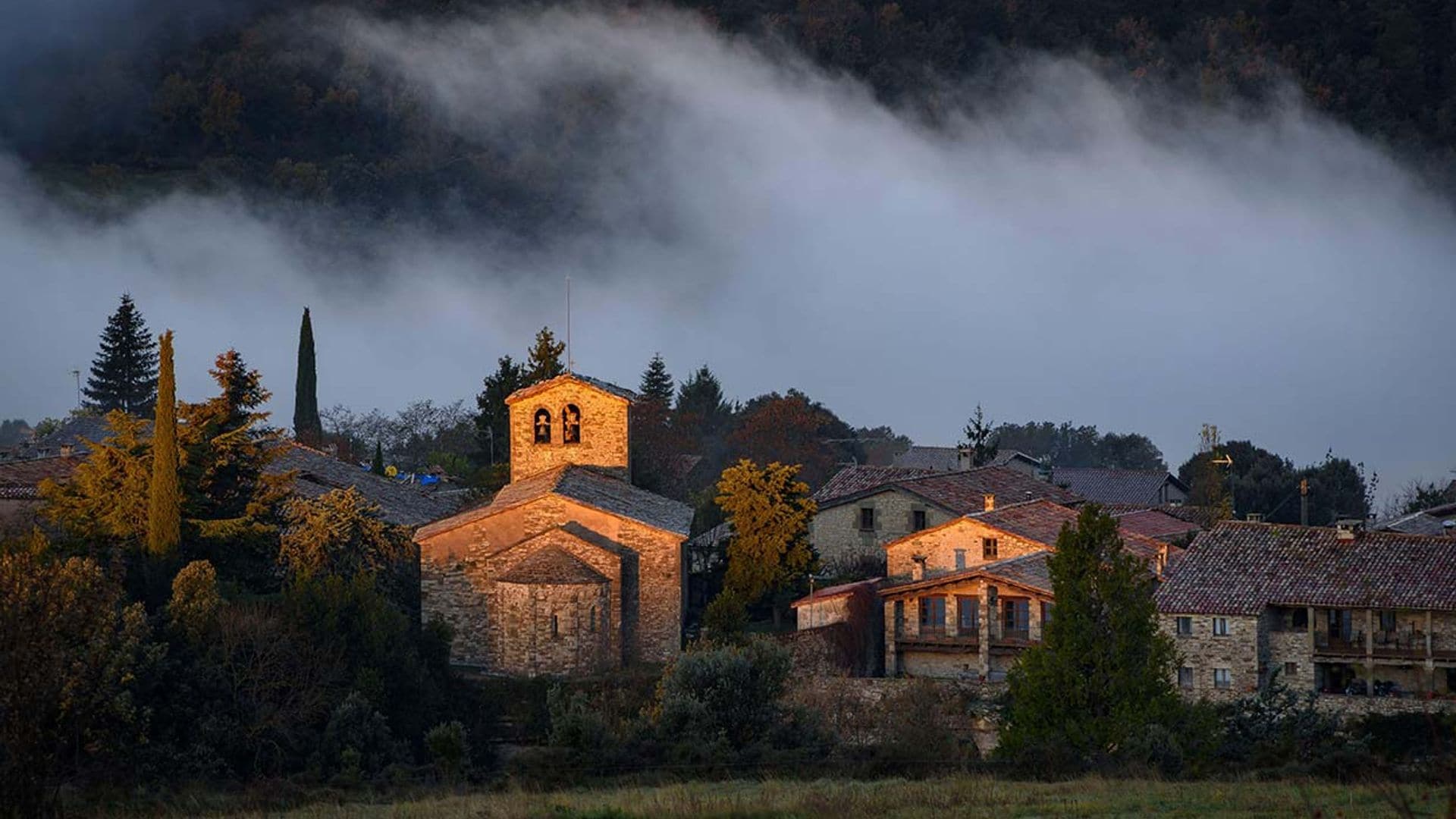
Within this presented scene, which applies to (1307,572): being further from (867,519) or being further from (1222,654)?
(867,519)

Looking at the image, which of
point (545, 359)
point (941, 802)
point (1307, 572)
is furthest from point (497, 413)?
point (941, 802)

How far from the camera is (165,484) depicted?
3816 cm

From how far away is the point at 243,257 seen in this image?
123812 mm

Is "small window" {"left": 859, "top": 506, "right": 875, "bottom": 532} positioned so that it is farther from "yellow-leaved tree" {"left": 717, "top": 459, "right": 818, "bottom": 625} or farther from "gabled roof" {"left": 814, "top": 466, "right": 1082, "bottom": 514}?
"yellow-leaved tree" {"left": 717, "top": 459, "right": 818, "bottom": 625}

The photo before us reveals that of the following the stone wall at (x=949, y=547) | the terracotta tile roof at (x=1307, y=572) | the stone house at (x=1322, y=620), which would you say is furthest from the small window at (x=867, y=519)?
the stone house at (x=1322, y=620)

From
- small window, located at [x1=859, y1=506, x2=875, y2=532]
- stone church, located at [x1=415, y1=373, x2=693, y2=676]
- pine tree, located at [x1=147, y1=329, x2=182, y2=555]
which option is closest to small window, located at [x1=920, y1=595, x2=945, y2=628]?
stone church, located at [x1=415, y1=373, x2=693, y2=676]

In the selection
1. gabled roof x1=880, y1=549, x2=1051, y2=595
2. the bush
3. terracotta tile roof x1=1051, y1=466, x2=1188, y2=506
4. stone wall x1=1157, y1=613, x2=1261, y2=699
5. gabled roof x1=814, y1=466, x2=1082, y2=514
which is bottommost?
the bush

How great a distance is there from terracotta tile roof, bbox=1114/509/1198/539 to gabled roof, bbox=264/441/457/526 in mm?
18745

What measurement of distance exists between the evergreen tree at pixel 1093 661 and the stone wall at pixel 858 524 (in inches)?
931

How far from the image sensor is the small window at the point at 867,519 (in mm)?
52406

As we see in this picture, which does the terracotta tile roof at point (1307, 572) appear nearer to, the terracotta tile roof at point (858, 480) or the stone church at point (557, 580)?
the stone church at point (557, 580)

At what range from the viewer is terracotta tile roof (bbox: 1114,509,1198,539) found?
169 ft

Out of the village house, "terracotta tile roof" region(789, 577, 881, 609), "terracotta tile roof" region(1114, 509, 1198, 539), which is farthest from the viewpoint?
"terracotta tile roof" region(1114, 509, 1198, 539)

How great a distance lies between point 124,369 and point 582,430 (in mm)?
46655
